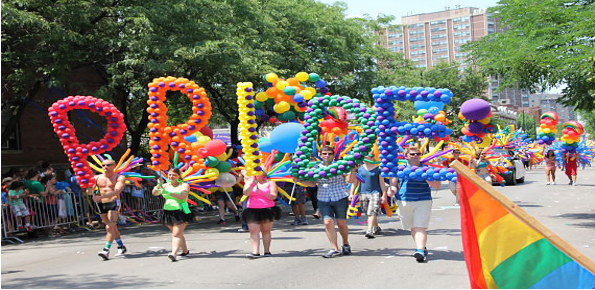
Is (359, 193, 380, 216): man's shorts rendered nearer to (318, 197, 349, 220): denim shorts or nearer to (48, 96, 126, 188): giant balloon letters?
(318, 197, 349, 220): denim shorts

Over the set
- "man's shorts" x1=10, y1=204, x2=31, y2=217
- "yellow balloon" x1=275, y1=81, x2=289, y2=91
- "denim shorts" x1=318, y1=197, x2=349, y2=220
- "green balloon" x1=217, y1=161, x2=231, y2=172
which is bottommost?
"man's shorts" x1=10, y1=204, x2=31, y2=217

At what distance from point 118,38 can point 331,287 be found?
33.1 ft

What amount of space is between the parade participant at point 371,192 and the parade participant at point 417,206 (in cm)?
211

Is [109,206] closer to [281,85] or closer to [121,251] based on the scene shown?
[121,251]

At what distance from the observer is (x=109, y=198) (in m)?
9.48

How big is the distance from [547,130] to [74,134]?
11.7 metres

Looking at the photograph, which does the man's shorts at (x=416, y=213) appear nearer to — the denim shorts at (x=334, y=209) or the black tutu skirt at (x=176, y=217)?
the denim shorts at (x=334, y=209)

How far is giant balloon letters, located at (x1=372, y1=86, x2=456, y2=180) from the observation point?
8039 mm

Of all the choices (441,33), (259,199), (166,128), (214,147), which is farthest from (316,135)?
(441,33)

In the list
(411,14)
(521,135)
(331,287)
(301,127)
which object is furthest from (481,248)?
(411,14)

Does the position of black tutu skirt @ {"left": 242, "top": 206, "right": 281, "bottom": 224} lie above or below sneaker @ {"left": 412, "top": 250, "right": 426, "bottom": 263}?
above

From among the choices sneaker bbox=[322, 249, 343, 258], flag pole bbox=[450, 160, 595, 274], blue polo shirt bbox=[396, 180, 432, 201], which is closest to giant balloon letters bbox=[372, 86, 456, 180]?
blue polo shirt bbox=[396, 180, 432, 201]

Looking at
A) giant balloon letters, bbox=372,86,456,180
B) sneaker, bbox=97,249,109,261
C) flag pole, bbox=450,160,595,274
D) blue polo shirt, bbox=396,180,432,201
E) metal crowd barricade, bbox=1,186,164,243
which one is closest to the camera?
flag pole, bbox=450,160,595,274

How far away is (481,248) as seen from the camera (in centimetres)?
388
